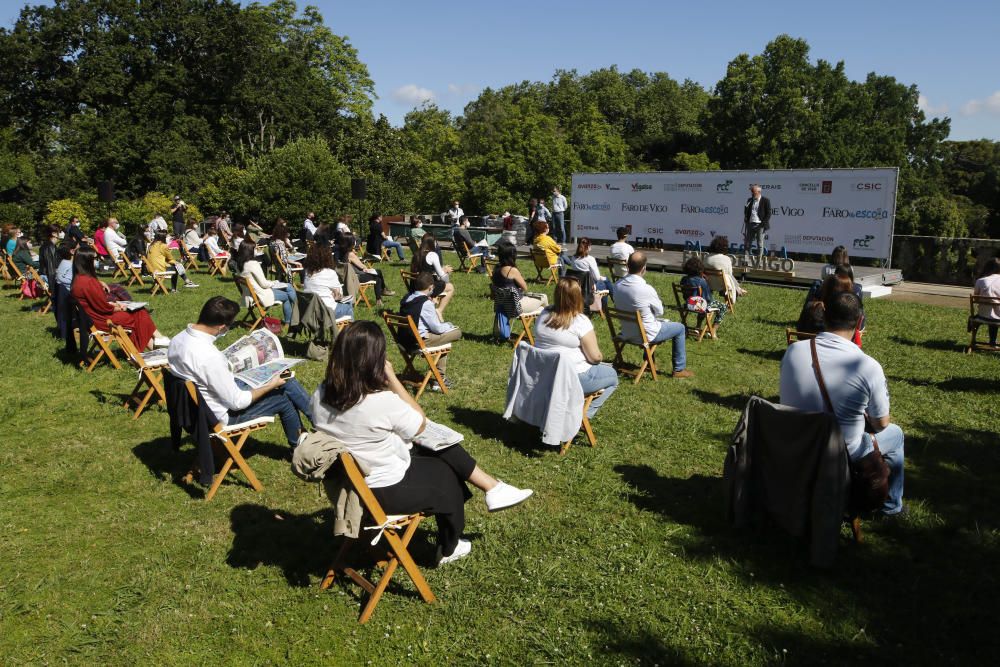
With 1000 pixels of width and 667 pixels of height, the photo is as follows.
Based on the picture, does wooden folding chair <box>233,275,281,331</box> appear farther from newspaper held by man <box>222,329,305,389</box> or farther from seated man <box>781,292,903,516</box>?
seated man <box>781,292,903,516</box>

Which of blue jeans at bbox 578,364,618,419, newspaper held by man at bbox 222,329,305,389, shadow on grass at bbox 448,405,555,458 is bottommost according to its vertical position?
shadow on grass at bbox 448,405,555,458

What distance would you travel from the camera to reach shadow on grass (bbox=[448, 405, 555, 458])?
5.95m

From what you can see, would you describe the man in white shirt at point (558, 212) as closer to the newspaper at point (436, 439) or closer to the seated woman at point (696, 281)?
the seated woman at point (696, 281)

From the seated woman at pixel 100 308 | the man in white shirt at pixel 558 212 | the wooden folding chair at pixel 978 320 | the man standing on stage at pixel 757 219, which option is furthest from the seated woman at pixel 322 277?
the man in white shirt at pixel 558 212

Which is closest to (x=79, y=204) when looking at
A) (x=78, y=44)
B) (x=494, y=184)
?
(x=78, y=44)

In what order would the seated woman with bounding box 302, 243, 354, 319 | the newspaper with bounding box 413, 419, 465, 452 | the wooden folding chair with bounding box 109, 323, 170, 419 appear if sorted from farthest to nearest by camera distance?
1. the seated woman with bounding box 302, 243, 354, 319
2. the wooden folding chair with bounding box 109, 323, 170, 419
3. the newspaper with bounding box 413, 419, 465, 452

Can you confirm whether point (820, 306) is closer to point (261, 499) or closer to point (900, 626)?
point (900, 626)

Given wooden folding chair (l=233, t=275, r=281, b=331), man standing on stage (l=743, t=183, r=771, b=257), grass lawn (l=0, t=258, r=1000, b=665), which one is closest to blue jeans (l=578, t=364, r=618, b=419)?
grass lawn (l=0, t=258, r=1000, b=665)

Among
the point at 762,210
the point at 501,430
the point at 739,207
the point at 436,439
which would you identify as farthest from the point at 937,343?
the point at 739,207

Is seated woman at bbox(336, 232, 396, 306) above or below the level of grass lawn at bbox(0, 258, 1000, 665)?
above

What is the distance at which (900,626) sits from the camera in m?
3.57

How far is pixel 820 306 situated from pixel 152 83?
1495 inches

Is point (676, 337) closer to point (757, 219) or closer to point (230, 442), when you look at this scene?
point (230, 442)

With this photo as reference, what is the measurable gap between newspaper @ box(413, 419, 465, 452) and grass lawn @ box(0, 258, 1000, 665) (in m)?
0.74
